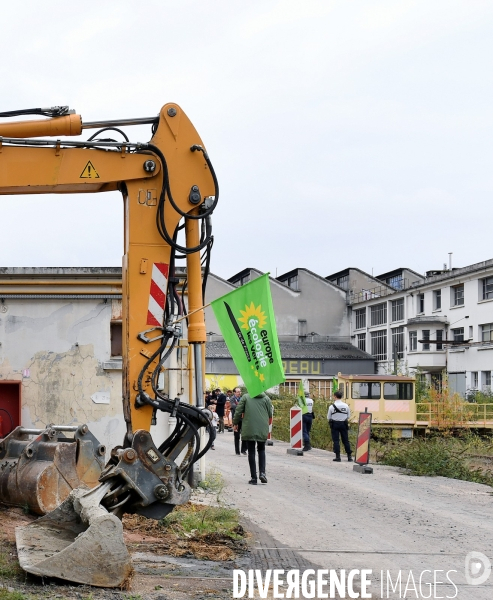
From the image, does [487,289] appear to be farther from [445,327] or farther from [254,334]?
[254,334]

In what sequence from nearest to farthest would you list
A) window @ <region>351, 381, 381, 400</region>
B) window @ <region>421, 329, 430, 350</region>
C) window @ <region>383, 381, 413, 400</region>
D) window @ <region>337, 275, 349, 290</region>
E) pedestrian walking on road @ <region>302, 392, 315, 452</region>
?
pedestrian walking on road @ <region>302, 392, 315, 452</region> → window @ <region>351, 381, 381, 400</region> → window @ <region>383, 381, 413, 400</region> → window @ <region>421, 329, 430, 350</region> → window @ <region>337, 275, 349, 290</region>

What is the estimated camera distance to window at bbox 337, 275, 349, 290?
82.8m

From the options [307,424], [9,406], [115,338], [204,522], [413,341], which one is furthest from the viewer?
[413,341]

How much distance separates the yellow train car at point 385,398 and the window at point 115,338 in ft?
67.9

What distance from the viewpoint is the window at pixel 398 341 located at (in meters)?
68.3

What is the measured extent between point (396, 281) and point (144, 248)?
74944 millimetres

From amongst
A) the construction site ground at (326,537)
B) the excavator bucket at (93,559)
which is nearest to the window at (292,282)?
the construction site ground at (326,537)

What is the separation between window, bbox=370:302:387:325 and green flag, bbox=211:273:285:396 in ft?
209

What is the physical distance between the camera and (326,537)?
10320 millimetres

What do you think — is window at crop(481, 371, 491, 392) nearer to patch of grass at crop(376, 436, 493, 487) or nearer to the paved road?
patch of grass at crop(376, 436, 493, 487)

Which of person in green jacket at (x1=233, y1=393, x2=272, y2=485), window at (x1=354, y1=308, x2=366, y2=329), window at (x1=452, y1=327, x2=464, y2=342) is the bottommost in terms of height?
person in green jacket at (x1=233, y1=393, x2=272, y2=485)

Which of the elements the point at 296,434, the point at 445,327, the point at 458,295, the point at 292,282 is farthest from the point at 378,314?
the point at 296,434

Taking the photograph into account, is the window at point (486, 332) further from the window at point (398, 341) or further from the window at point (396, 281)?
the window at point (396, 281)

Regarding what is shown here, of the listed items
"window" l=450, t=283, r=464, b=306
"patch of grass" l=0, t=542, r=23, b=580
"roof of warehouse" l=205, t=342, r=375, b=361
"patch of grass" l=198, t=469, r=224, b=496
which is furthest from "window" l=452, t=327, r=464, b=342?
"patch of grass" l=0, t=542, r=23, b=580
